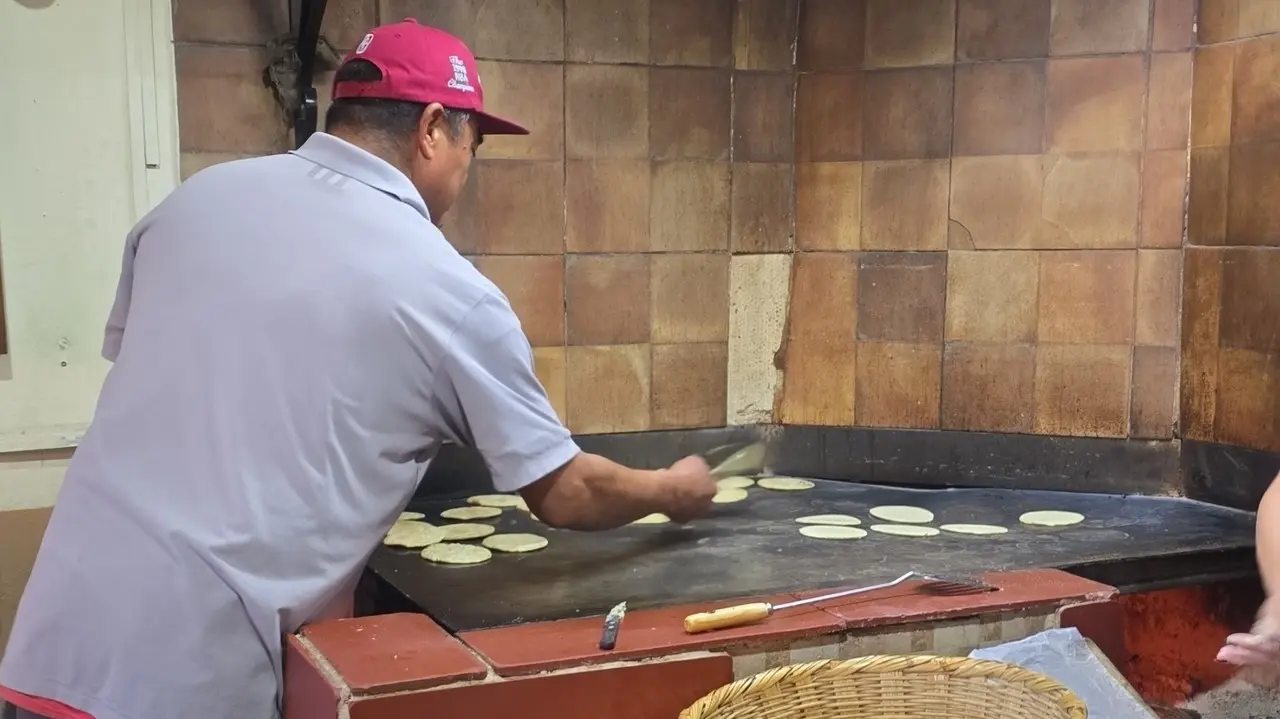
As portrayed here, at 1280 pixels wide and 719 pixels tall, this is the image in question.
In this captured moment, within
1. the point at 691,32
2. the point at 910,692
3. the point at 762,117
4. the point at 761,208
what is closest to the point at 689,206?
the point at 761,208

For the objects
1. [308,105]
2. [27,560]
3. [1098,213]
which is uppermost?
[308,105]

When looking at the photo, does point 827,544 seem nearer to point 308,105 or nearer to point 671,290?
point 671,290

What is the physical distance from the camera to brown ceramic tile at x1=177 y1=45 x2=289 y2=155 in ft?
7.39

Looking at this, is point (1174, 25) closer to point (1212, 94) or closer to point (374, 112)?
point (1212, 94)

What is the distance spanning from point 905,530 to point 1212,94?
48.1 inches

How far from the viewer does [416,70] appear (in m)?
1.64

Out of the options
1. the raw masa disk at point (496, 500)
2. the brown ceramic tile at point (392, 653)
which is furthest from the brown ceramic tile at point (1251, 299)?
the brown ceramic tile at point (392, 653)

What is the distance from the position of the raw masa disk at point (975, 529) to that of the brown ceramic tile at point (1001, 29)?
112 centimetres

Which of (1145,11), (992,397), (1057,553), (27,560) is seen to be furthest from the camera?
(992,397)

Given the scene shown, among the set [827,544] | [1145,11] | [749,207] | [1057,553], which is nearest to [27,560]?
[827,544]

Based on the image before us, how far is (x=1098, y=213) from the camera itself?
2553 mm

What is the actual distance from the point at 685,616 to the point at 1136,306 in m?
1.55

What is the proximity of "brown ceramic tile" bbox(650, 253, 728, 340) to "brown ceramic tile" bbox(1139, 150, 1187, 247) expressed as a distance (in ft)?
3.23

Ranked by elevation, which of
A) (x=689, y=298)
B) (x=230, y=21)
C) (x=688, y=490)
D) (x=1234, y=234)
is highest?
(x=230, y=21)
